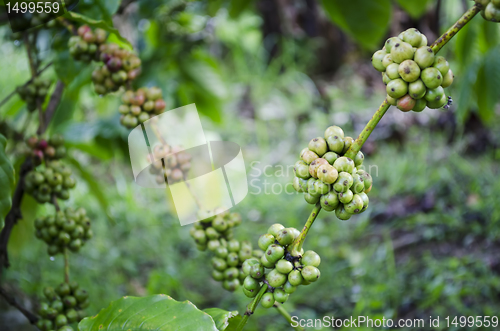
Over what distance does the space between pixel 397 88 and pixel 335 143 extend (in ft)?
0.34

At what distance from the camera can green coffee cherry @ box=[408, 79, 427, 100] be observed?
476mm

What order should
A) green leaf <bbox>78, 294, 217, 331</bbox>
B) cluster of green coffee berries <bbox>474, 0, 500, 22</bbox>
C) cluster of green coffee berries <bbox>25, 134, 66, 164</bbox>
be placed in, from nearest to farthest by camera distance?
cluster of green coffee berries <bbox>474, 0, 500, 22</bbox> < green leaf <bbox>78, 294, 217, 331</bbox> < cluster of green coffee berries <bbox>25, 134, 66, 164</bbox>

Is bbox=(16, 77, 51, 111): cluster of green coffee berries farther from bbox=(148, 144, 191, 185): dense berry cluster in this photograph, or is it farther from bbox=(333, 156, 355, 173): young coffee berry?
bbox=(333, 156, 355, 173): young coffee berry

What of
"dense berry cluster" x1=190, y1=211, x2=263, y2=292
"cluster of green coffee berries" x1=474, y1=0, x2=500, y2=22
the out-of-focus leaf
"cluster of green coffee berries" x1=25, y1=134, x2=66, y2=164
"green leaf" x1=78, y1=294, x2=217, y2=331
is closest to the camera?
"cluster of green coffee berries" x1=474, y1=0, x2=500, y2=22

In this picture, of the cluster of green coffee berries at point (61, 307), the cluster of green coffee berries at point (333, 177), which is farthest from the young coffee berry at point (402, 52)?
the cluster of green coffee berries at point (61, 307)

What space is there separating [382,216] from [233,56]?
8.22ft

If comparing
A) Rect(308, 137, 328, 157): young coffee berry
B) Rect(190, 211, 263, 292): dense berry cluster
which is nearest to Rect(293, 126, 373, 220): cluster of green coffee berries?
Rect(308, 137, 328, 157): young coffee berry

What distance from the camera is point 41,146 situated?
0.83 m

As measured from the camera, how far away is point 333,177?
49 cm

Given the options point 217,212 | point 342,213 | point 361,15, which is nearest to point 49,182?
point 217,212

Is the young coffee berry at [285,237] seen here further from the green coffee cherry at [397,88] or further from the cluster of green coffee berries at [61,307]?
the cluster of green coffee berries at [61,307]

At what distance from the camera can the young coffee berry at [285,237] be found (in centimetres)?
54

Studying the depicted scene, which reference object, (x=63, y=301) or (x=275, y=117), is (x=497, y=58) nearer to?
(x=63, y=301)

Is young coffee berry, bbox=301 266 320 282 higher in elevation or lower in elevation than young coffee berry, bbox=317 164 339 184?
lower
